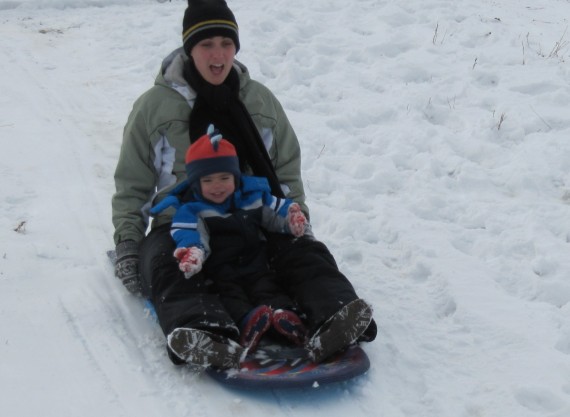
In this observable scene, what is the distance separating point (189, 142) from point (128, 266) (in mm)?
650

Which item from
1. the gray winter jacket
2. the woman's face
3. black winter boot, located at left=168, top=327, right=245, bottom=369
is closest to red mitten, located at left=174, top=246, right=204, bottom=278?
black winter boot, located at left=168, top=327, right=245, bottom=369

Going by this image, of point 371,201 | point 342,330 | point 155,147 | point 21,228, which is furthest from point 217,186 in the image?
point 371,201

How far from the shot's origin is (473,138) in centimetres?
493

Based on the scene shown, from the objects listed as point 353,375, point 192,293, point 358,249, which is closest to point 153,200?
point 192,293

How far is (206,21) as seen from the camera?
10.5ft

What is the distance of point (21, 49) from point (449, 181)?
5059 millimetres

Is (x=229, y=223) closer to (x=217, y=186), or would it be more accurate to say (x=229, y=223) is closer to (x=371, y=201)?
(x=217, y=186)

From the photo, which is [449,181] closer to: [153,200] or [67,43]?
[153,200]

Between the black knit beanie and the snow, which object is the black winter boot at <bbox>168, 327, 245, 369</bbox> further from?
the black knit beanie

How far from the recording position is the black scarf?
3318 mm

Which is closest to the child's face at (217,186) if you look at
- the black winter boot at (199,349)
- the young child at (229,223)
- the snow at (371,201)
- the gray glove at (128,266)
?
the young child at (229,223)

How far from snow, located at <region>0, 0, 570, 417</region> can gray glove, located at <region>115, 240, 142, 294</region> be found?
8cm

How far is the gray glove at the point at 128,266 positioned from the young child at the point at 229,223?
236 mm

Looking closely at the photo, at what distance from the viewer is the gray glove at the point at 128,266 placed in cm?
319
